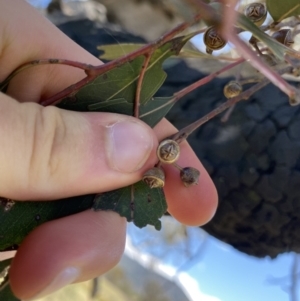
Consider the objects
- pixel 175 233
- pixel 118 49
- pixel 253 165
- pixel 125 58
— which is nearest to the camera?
pixel 125 58

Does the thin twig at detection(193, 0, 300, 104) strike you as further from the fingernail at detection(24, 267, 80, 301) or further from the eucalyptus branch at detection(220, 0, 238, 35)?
the fingernail at detection(24, 267, 80, 301)

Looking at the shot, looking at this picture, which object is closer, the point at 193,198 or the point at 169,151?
the point at 169,151

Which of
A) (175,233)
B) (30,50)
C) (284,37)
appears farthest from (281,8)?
(175,233)

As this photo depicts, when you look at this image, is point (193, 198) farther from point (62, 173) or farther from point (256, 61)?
point (256, 61)

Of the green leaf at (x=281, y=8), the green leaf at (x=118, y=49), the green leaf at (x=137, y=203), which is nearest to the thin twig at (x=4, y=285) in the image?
the green leaf at (x=137, y=203)

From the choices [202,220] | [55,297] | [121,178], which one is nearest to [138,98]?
[121,178]

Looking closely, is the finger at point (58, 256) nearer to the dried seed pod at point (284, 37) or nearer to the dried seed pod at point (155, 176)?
the dried seed pod at point (155, 176)

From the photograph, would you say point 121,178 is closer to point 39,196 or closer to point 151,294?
point 39,196
